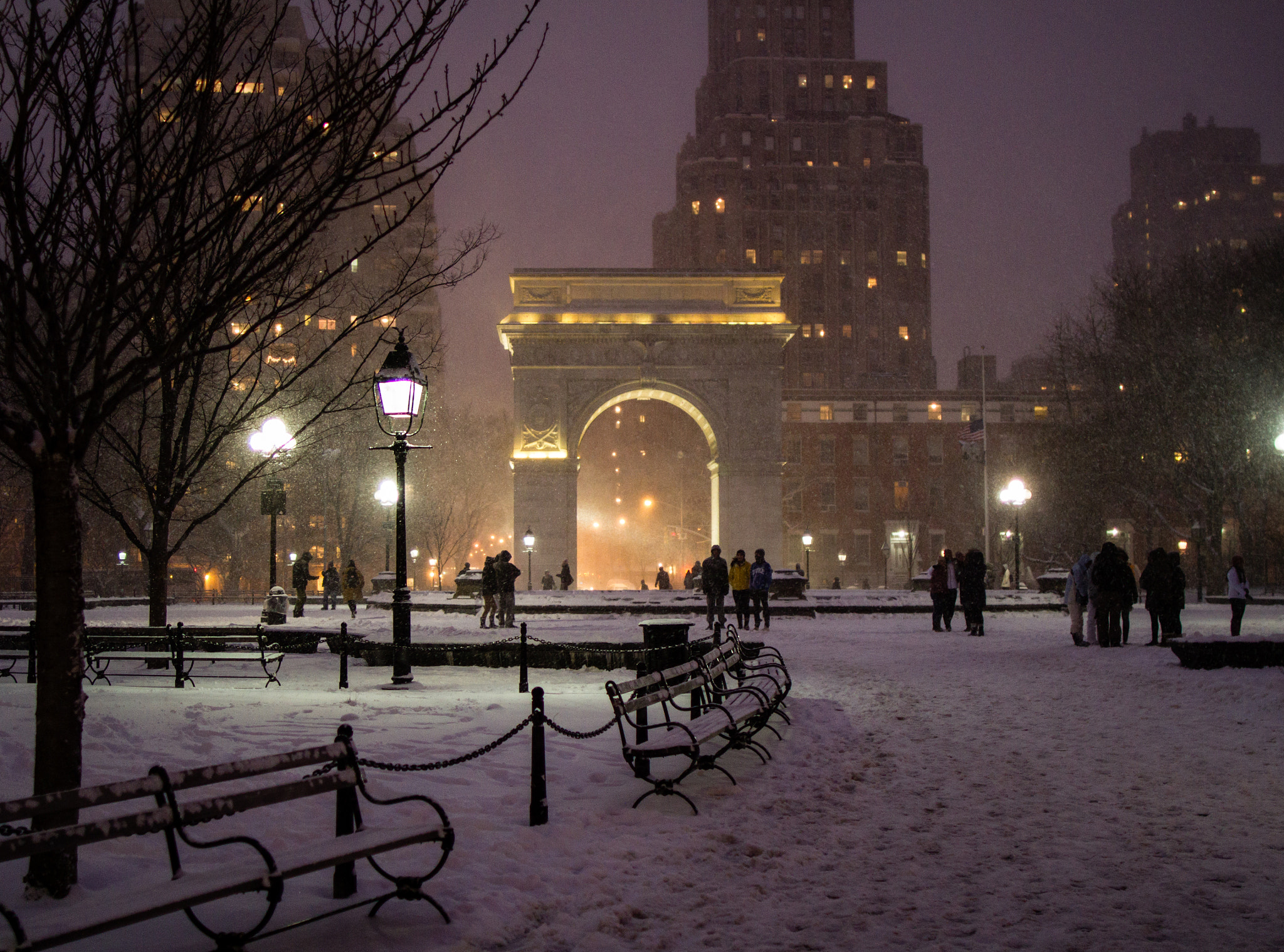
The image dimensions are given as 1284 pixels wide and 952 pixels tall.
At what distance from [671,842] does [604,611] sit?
2155 cm

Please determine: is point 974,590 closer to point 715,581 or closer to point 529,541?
point 715,581

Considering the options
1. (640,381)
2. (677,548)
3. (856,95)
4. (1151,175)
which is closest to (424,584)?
(677,548)

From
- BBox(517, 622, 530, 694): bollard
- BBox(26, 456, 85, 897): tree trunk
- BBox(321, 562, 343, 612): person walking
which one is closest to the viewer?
BBox(26, 456, 85, 897): tree trunk

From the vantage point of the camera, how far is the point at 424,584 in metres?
77.7

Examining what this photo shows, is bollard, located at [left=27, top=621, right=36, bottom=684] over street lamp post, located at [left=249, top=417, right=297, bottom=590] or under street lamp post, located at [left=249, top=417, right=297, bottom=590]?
under

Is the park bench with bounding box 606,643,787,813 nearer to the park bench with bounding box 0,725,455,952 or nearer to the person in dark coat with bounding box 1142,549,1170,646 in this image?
the park bench with bounding box 0,725,455,952

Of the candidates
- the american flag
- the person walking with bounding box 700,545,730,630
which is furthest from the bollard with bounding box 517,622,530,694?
the american flag

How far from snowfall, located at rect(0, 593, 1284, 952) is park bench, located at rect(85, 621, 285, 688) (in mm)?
707

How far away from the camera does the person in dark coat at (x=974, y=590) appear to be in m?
20.5

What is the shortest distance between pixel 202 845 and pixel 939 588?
19.9 metres

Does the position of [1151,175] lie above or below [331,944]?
above

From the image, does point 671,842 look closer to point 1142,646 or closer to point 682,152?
point 1142,646

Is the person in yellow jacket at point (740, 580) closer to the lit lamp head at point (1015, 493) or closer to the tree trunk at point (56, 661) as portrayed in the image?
the lit lamp head at point (1015, 493)

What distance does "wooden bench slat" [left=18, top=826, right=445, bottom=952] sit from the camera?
10.5ft
